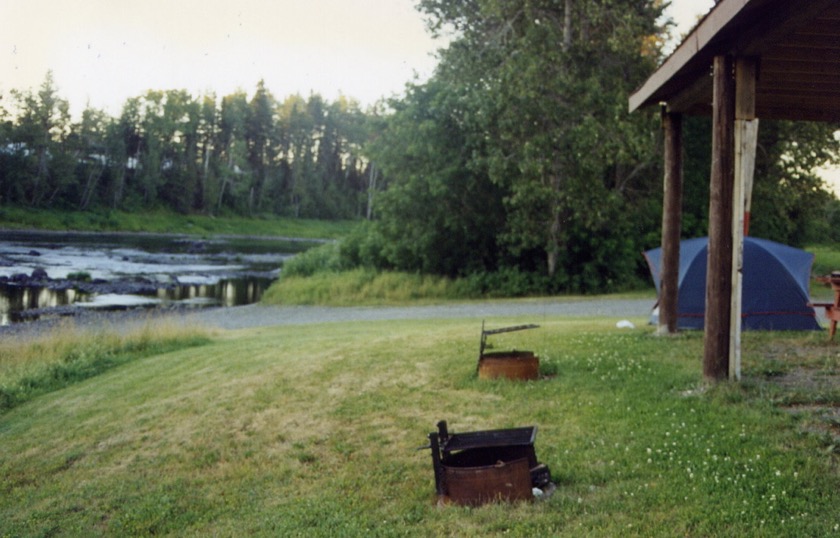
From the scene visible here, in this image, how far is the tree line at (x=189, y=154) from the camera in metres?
29.1

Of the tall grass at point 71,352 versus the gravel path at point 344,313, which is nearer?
the tall grass at point 71,352

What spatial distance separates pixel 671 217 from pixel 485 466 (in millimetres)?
6866

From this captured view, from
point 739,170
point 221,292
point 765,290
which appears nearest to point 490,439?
point 739,170

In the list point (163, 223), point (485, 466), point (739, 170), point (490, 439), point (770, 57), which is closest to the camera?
point (485, 466)

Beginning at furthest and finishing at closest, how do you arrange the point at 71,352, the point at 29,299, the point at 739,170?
the point at 29,299 < the point at 71,352 < the point at 739,170

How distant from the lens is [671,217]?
10.9 metres

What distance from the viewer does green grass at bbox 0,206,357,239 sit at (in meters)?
34.7

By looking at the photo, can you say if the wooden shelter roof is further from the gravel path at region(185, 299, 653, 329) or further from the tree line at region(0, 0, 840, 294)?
the tree line at region(0, 0, 840, 294)

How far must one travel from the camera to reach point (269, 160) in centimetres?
8950

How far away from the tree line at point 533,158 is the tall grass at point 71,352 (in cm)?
1080

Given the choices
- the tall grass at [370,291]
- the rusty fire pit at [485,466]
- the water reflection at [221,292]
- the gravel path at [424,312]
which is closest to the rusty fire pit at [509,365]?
the rusty fire pit at [485,466]

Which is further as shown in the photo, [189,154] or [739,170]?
[189,154]

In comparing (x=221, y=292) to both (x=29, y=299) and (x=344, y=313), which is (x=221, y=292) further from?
(x=344, y=313)

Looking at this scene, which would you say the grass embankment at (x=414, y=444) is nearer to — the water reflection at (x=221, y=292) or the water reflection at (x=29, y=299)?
the water reflection at (x=29, y=299)
